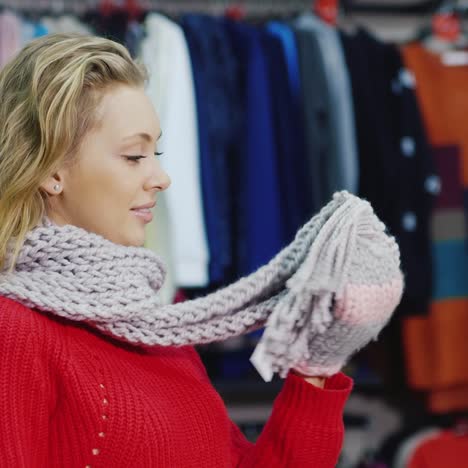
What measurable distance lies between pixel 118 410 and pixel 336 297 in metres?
0.28

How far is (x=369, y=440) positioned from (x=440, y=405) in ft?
1.50

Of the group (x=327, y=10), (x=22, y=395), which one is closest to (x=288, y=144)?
(x=327, y=10)

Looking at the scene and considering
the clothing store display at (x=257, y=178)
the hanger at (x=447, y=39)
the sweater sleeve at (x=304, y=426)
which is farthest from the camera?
the hanger at (x=447, y=39)

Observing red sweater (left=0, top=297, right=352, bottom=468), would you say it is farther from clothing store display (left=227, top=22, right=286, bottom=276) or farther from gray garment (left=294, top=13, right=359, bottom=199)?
gray garment (left=294, top=13, right=359, bottom=199)

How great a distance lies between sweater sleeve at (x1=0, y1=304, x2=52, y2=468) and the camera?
0.83 meters

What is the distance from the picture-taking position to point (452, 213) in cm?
235

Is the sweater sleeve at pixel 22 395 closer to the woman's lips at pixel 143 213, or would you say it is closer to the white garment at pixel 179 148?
the woman's lips at pixel 143 213

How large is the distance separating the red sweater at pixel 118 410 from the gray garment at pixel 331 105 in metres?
1.17

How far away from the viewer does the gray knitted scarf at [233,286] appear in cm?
87

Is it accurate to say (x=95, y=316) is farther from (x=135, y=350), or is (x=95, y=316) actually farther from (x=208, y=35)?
(x=208, y=35)

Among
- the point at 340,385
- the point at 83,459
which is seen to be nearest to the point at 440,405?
the point at 340,385

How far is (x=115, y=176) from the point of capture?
96 cm

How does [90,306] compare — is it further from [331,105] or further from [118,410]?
[331,105]

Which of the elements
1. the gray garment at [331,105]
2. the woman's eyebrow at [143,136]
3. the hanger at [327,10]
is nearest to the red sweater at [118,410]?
the woman's eyebrow at [143,136]
